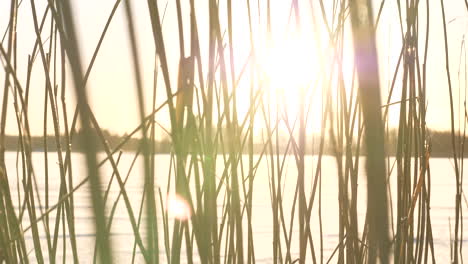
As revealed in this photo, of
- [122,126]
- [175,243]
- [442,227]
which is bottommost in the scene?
[442,227]

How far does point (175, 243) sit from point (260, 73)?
220 mm

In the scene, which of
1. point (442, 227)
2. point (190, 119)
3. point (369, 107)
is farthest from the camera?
point (442, 227)

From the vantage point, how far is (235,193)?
20.8 inches

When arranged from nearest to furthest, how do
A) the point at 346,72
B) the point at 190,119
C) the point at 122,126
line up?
the point at 190,119
the point at 122,126
the point at 346,72

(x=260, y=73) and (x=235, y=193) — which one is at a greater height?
(x=260, y=73)

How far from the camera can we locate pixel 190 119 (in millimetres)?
468

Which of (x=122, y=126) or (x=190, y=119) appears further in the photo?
(x=122, y=126)

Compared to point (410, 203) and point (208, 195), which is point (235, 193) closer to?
point (208, 195)

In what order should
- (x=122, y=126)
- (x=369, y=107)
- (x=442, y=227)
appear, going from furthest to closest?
1. (x=442, y=227)
2. (x=122, y=126)
3. (x=369, y=107)

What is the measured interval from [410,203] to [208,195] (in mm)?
271

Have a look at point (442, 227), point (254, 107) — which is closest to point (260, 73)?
point (254, 107)

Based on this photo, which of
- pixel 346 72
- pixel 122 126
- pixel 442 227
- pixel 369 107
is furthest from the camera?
pixel 442 227

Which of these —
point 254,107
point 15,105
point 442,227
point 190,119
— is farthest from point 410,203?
point 442,227

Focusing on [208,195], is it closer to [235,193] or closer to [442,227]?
[235,193]
